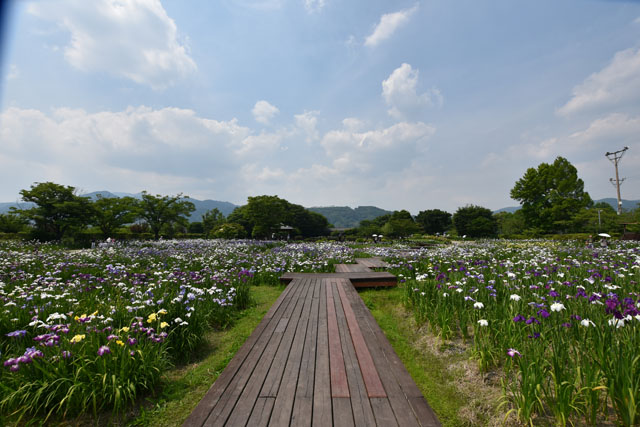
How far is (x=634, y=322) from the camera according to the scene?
2.73 metres

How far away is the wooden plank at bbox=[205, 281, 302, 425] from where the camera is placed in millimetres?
2236

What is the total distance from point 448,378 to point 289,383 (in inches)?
90.6

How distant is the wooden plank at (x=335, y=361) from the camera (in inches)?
101

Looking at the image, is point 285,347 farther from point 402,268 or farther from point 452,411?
point 402,268

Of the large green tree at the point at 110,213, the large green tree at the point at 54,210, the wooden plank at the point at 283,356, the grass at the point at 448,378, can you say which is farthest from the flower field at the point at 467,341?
the large green tree at the point at 110,213

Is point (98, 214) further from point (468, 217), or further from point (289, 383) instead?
point (468, 217)

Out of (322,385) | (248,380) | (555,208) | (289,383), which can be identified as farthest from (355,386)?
(555,208)

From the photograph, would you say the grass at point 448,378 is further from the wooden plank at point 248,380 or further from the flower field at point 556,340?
the wooden plank at point 248,380

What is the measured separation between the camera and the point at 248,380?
107 inches

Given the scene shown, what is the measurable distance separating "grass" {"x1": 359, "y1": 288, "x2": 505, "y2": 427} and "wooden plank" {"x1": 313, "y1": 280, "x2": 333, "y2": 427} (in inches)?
52.3

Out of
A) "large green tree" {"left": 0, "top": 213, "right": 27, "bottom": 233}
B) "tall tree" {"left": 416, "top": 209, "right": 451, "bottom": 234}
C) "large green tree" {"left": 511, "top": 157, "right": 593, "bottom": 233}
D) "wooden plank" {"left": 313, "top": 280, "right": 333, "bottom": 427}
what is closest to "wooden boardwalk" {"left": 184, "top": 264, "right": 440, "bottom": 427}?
"wooden plank" {"left": 313, "top": 280, "right": 333, "bottom": 427}

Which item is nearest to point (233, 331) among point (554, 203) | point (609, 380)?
point (609, 380)

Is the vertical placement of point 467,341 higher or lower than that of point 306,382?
lower

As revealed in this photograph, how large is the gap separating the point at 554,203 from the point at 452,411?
39.3 m
